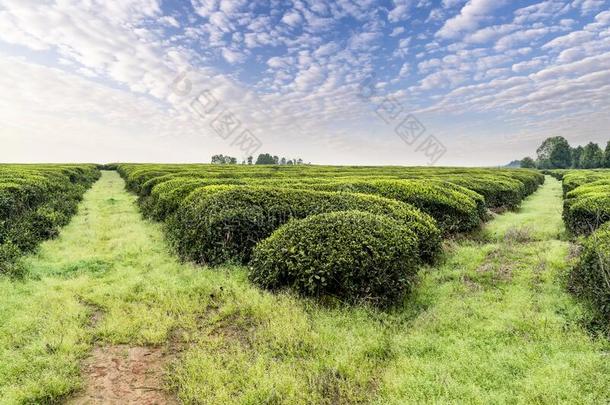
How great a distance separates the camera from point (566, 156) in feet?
307

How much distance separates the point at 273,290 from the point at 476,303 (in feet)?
10.5

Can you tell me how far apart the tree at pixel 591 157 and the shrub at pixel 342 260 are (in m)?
91.6

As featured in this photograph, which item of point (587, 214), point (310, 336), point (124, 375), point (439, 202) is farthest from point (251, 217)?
point (587, 214)

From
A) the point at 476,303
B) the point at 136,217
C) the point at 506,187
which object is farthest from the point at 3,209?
the point at 506,187

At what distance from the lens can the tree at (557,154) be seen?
307ft

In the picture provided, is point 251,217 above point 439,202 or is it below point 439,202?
below

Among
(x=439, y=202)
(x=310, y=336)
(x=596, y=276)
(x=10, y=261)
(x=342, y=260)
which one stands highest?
(x=439, y=202)

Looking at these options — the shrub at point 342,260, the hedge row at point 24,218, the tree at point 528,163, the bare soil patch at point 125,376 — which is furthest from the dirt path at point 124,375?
the tree at point 528,163

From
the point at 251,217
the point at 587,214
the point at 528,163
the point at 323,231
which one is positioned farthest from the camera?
the point at 528,163

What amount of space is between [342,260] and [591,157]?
317 ft

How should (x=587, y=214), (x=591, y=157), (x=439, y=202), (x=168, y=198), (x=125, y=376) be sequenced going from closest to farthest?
(x=125, y=376) → (x=587, y=214) → (x=439, y=202) → (x=168, y=198) → (x=591, y=157)

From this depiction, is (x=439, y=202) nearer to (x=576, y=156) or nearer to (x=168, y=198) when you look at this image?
(x=168, y=198)

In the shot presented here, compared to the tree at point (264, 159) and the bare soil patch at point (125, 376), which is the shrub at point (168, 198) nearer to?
the bare soil patch at point (125, 376)

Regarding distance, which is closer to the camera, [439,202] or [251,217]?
[251,217]
